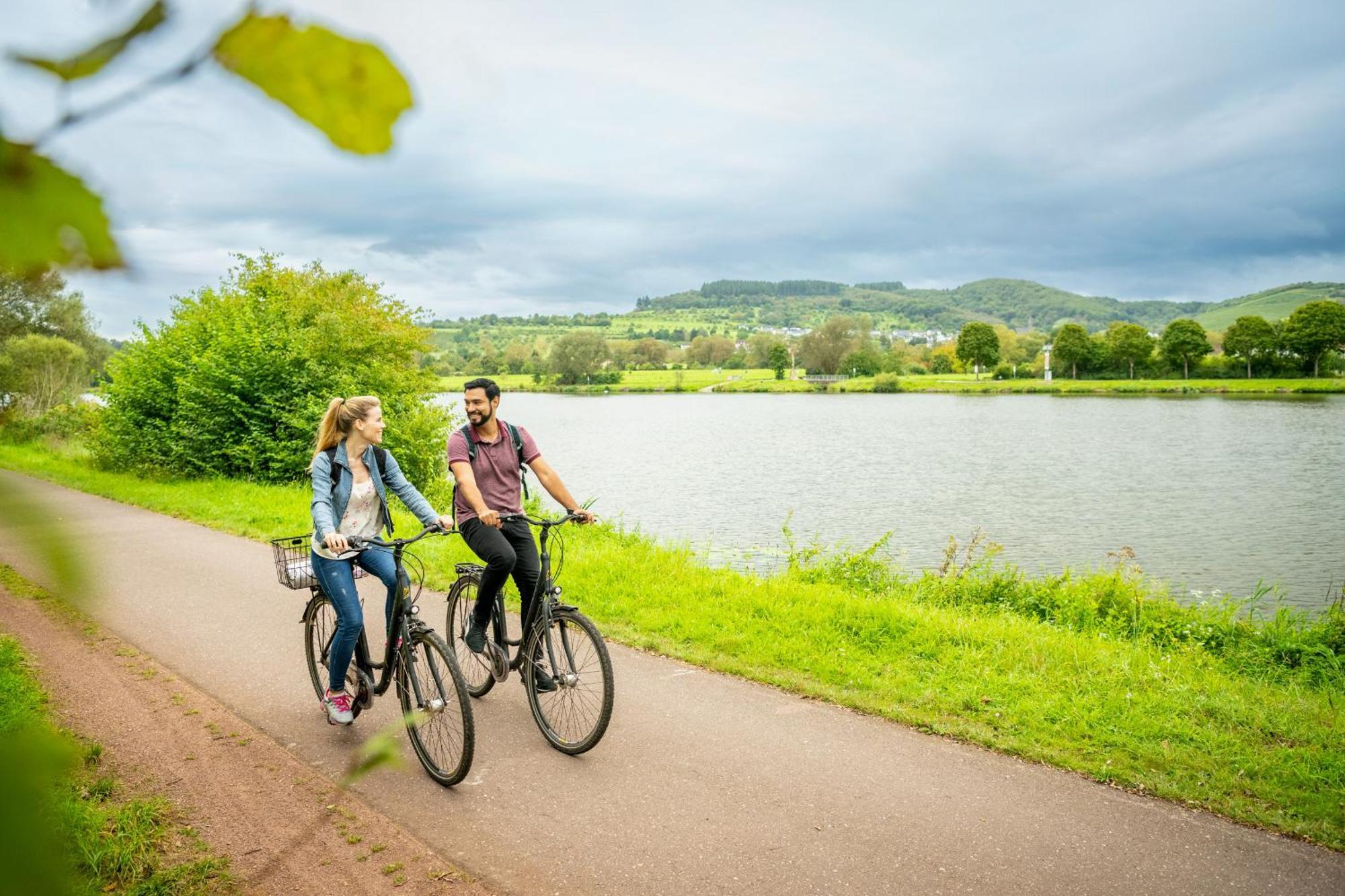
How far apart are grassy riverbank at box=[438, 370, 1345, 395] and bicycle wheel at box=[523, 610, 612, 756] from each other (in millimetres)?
72710

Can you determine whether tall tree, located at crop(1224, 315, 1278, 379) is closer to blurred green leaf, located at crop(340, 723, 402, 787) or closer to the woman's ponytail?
the woman's ponytail

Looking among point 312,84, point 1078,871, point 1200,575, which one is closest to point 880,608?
point 1078,871

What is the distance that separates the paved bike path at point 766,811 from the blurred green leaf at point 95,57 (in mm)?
3861

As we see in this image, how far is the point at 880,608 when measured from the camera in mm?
8461

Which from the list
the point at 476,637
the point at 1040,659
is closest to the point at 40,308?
the point at 476,637

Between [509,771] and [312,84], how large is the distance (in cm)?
548

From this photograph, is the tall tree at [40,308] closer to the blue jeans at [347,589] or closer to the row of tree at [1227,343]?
the blue jeans at [347,589]

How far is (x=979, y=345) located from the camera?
4973 inches

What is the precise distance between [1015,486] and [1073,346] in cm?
9049

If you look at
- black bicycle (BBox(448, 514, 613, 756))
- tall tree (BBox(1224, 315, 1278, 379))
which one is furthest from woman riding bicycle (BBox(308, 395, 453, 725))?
tall tree (BBox(1224, 315, 1278, 379))

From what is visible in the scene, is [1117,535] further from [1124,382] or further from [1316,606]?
[1124,382]

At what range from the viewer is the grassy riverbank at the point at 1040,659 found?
5480mm

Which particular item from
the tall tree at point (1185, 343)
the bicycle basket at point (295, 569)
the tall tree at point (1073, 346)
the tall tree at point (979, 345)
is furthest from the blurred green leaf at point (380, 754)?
the tall tree at point (979, 345)

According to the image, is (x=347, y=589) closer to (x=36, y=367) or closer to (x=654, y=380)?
(x=36, y=367)
